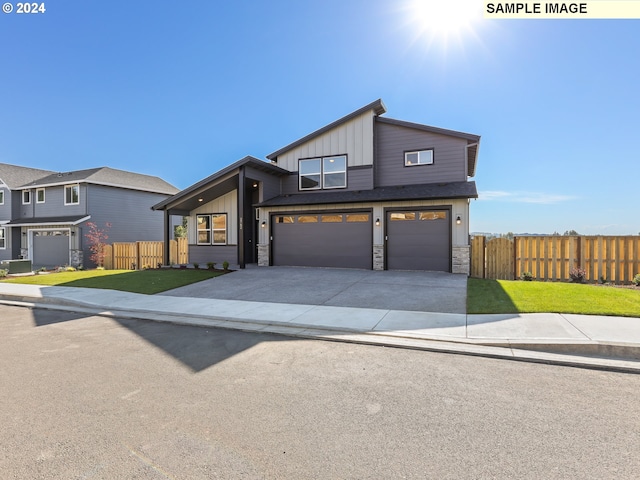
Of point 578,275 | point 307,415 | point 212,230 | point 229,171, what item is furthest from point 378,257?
point 307,415

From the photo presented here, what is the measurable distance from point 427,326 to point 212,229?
15.0 metres

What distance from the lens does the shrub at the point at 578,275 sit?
11.7 metres

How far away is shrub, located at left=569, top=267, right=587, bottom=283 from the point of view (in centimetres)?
1168

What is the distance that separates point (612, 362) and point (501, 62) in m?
10.1

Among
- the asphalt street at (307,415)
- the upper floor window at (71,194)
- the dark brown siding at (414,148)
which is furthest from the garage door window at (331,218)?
the upper floor window at (71,194)

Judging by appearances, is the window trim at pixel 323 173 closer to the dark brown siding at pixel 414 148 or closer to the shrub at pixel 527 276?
the dark brown siding at pixel 414 148

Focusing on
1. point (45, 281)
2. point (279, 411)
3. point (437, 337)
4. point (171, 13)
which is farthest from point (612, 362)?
point (45, 281)

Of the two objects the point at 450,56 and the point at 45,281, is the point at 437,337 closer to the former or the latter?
the point at 450,56

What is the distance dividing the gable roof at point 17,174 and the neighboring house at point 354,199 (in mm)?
19297

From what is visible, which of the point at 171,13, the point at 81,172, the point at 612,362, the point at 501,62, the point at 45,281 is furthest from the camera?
the point at 81,172

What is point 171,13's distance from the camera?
1250 centimetres

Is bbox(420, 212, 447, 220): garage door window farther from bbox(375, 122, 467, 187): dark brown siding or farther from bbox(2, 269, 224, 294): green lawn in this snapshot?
bbox(2, 269, 224, 294): green lawn

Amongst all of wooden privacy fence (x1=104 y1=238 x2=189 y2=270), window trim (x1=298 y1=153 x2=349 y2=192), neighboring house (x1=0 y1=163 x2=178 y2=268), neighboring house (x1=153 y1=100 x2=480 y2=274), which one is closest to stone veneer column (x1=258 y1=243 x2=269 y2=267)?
Result: neighboring house (x1=153 y1=100 x2=480 y2=274)

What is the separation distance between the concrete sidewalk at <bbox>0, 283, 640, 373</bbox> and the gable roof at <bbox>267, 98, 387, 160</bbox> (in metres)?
10.5
